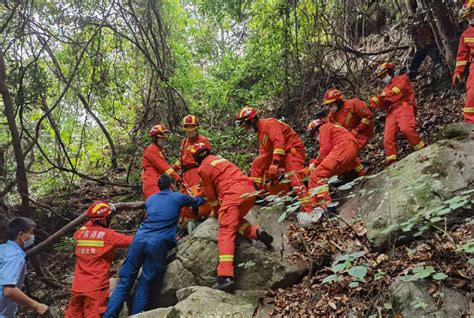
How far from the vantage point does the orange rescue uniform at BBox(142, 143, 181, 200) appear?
7.10 metres

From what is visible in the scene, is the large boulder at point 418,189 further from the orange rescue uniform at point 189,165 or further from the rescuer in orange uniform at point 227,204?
the orange rescue uniform at point 189,165

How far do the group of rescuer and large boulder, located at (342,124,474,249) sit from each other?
1.89ft

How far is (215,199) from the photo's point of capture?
5.67 metres

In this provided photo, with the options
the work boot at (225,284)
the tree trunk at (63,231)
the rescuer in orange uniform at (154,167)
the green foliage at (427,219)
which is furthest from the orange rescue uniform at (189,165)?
the green foliage at (427,219)

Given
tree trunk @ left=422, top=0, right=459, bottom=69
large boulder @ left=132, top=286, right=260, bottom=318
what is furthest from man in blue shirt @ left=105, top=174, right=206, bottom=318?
tree trunk @ left=422, top=0, right=459, bottom=69

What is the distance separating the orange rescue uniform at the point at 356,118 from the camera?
6.98 meters

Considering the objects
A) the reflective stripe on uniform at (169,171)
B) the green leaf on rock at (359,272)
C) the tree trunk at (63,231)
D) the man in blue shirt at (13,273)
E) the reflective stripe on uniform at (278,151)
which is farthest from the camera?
the reflective stripe on uniform at (169,171)

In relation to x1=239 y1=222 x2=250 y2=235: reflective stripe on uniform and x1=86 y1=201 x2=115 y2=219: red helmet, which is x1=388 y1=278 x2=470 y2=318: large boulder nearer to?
x1=239 y1=222 x2=250 y2=235: reflective stripe on uniform

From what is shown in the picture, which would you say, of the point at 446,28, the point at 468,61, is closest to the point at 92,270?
the point at 468,61

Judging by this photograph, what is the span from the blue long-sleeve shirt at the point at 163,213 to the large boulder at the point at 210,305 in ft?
3.61

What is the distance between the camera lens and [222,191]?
207 inches

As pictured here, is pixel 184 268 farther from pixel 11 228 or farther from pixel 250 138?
pixel 250 138

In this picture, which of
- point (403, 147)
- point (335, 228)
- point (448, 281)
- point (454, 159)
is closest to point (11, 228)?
point (335, 228)

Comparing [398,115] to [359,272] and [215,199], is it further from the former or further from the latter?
[359,272]
